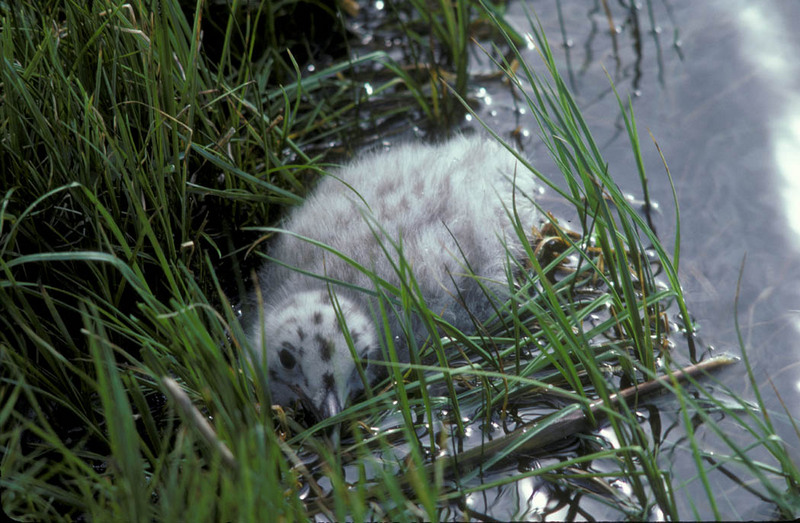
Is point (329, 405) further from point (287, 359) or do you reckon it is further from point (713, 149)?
point (713, 149)

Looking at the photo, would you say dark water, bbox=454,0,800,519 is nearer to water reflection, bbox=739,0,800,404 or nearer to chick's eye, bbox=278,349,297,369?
water reflection, bbox=739,0,800,404

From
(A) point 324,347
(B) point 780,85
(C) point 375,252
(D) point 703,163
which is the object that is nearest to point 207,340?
(A) point 324,347

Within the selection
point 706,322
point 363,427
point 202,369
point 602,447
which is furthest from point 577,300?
point 202,369

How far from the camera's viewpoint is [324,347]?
222 cm

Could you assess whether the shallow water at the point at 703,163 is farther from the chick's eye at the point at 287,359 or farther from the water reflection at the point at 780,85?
the chick's eye at the point at 287,359

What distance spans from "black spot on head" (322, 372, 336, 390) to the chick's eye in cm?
12

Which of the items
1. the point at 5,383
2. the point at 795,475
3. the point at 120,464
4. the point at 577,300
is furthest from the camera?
the point at 577,300

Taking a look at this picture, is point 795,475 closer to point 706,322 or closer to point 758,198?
point 706,322

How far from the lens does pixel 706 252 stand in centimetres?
254

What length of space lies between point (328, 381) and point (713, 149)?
1.63 metres

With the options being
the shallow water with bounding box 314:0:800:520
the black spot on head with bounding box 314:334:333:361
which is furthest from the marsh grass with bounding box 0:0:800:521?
the black spot on head with bounding box 314:334:333:361

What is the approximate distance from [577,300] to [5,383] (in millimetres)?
1611

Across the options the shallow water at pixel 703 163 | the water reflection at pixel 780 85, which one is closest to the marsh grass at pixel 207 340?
the shallow water at pixel 703 163

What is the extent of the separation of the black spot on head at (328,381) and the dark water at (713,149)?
0.54 metres
